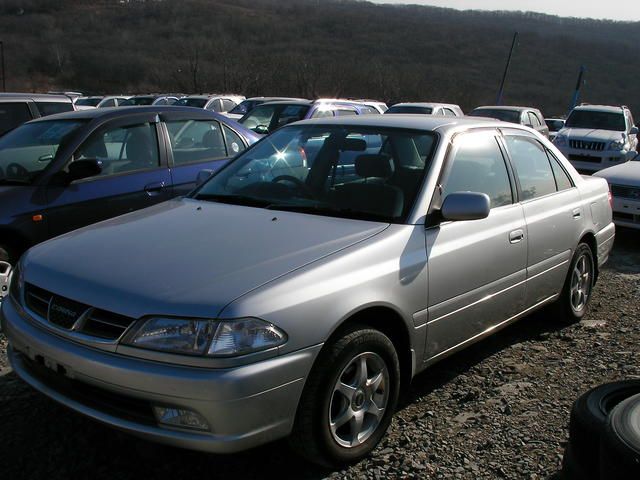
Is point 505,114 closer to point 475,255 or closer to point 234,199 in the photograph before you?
point 475,255

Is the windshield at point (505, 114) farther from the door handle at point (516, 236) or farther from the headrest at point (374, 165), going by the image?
the headrest at point (374, 165)

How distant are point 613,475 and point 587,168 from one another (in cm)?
1398

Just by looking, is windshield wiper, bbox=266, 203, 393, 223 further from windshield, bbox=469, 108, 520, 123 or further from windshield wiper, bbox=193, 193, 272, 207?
windshield, bbox=469, 108, 520, 123

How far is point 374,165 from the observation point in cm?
391

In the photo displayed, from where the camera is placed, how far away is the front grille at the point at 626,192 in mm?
8336

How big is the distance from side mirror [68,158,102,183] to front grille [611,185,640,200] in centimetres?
655

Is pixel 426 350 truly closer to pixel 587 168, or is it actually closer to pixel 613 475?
pixel 613 475

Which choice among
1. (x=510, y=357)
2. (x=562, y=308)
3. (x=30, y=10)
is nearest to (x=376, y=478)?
(x=510, y=357)

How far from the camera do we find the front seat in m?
3.52

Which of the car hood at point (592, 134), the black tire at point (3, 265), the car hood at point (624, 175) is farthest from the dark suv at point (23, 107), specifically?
the car hood at point (592, 134)

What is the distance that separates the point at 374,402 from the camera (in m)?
3.14

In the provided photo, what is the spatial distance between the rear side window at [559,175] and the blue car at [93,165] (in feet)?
10.2

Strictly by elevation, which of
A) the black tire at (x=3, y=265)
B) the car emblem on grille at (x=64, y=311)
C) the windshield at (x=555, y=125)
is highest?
the car emblem on grille at (x=64, y=311)

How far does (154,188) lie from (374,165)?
257 centimetres
